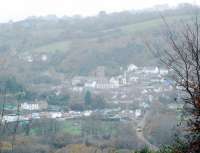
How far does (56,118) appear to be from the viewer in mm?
18938

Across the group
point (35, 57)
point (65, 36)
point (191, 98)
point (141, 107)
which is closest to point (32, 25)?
point (65, 36)

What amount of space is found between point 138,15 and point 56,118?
23.3 m

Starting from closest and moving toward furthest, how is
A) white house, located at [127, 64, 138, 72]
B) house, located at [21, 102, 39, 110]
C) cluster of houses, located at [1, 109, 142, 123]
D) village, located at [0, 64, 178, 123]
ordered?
1. cluster of houses, located at [1, 109, 142, 123]
2. village, located at [0, 64, 178, 123]
3. house, located at [21, 102, 39, 110]
4. white house, located at [127, 64, 138, 72]

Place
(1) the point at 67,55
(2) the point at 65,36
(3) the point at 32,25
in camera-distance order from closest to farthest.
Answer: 1. (1) the point at 67,55
2. (2) the point at 65,36
3. (3) the point at 32,25

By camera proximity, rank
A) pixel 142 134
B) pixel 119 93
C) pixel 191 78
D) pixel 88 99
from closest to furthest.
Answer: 1. pixel 191 78
2. pixel 142 134
3. pixel 88 99
4. pixel 119 93

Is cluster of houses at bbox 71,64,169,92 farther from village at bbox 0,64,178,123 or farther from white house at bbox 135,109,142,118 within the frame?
white house at bbox 135,109,142,118

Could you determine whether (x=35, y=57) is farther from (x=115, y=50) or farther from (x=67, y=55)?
(x=115, y=50)

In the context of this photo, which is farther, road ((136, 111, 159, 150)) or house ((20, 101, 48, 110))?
house ((20, 101, 48, 110))

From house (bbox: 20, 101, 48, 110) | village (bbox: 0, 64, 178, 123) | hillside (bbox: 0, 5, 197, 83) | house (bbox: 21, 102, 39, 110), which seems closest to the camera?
village (bbox: 0, 64, 178, 123)

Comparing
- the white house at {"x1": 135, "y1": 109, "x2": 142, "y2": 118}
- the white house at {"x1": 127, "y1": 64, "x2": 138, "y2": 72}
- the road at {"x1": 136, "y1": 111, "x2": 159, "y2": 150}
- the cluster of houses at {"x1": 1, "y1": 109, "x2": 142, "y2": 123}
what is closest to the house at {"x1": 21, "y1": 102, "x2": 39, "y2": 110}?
the cluster of houses at {"x1": 1, "y1": 109, "x2": 142, "y2": 123}

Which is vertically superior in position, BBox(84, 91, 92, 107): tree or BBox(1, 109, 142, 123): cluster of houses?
BBox(84, 91, 92, 107): tree

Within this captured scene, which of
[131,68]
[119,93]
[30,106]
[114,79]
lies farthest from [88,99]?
[131,68]

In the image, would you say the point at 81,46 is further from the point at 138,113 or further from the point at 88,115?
the point at 88,115

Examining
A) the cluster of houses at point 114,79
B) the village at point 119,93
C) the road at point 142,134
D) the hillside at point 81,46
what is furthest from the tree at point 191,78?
the cluster of houses at point 114,79
